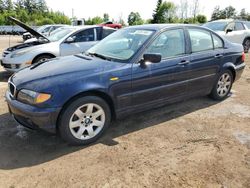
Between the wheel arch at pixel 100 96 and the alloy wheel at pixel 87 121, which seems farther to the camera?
the alloy wheel at pixel 87 121

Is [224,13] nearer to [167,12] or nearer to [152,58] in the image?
[167,12]

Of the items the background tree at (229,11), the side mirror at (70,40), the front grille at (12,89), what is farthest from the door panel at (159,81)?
the background tree at (229,11)

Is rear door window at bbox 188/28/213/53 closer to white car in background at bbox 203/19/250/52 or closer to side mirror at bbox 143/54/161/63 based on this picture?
side mirror at bbox 143/54/161/63

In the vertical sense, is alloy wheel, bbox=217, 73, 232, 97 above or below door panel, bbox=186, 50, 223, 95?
below

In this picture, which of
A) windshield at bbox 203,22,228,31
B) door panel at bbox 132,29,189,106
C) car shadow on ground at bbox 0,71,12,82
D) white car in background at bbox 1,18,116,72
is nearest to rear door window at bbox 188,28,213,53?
door panel at bbox 132,29,189,106

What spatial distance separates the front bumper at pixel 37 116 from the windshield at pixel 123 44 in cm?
134

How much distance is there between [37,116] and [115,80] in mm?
1148

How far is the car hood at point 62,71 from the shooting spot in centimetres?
348

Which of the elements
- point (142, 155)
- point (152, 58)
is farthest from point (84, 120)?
point (152, 58)

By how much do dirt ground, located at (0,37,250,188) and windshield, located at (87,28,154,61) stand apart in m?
1.14

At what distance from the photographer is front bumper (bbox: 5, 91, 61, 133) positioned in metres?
3.30

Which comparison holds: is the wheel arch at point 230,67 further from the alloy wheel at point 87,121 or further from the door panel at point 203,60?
the alloy wheel at point 87,121

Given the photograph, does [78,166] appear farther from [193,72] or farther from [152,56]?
[193,72]

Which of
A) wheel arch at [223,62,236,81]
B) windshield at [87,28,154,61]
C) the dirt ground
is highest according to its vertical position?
windshield at [87,28,154,61]
